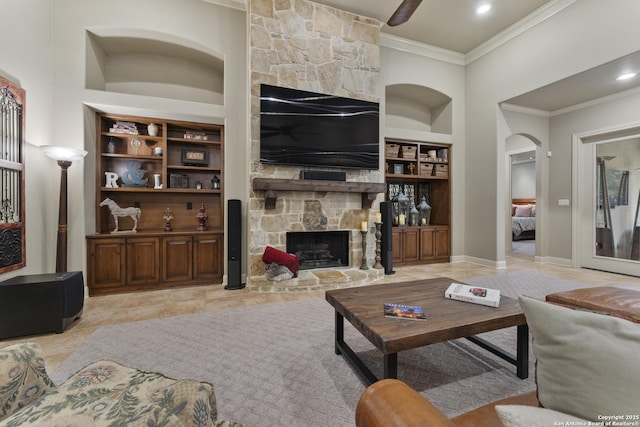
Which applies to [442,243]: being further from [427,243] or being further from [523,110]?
[523,110]

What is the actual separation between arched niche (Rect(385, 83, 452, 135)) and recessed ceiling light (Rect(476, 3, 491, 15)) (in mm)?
1254

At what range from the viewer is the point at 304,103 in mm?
3729

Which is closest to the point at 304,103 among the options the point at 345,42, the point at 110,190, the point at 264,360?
the point at 345,42

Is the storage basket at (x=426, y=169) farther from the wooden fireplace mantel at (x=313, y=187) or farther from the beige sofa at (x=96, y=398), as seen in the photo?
the beige sofa at (x=96, y=398)

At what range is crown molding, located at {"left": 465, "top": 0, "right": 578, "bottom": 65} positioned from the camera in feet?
12.1

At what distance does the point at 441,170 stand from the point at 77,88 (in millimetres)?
5617

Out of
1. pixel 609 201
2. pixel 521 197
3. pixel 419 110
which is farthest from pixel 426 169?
pixel 521 197

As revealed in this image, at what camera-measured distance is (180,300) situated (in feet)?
10.1

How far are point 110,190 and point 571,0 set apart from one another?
6.62 meters

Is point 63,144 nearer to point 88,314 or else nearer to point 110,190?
point 110,190

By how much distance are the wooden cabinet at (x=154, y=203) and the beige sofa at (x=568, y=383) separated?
3469 mm

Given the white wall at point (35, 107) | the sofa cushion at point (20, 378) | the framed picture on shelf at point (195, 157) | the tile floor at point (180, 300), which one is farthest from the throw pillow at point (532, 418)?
the framed picture on shelf at point (195, 157)

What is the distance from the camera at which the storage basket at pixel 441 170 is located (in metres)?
5.13

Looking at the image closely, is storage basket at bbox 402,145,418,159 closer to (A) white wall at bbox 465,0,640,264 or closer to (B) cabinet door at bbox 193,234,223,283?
(A) white wall at bbox 465,0,640,264
